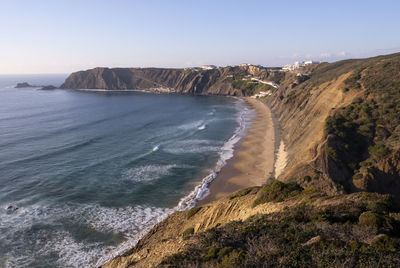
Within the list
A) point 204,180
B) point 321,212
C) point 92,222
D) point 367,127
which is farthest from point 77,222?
point 367,127

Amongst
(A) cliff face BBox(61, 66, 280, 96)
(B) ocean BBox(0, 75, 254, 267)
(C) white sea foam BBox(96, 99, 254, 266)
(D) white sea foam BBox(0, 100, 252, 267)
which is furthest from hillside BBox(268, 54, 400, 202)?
(A) cliff face BBox(61, 66, 280, 96)

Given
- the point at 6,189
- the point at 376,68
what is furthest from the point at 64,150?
the point at 376,68

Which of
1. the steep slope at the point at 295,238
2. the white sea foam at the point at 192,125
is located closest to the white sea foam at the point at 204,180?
the steep slope at the point at 295,238

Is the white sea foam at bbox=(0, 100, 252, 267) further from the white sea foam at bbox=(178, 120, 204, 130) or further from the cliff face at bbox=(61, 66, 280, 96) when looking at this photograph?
the cliff face at bbox=(61, 66, 280, 96)

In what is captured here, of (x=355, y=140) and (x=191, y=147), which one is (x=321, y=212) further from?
(x=191, y=147)

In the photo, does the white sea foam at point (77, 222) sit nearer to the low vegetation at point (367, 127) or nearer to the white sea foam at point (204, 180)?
the white sea foam at point (204, 180)
